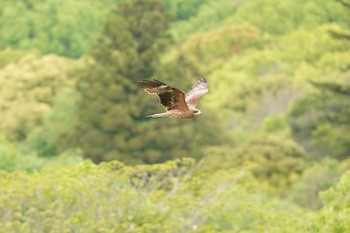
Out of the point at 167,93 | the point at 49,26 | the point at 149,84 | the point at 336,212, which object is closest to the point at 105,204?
the point at 336,212

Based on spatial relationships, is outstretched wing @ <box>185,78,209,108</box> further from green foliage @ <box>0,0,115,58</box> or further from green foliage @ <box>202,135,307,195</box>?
green foliage @ <box>0,0,115,58</box>

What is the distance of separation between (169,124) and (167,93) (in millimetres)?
38387

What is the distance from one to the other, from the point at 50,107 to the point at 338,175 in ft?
54.2

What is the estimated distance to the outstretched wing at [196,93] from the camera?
52.3 feet

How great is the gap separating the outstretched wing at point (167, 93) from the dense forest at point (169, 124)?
24.4ft

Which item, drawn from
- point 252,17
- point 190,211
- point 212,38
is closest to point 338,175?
point 190,211

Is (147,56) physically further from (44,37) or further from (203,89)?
(203,89)

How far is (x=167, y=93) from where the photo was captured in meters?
14.5

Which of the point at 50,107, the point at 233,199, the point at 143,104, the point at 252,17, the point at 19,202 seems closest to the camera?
the point at 19,202

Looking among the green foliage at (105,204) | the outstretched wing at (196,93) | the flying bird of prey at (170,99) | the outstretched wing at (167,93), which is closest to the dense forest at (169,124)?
the green foliage at (105,204)

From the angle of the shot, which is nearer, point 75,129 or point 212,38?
point 75,129

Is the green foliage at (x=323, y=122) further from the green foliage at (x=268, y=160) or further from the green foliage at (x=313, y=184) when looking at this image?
the green foliage at (x=313, y=184)

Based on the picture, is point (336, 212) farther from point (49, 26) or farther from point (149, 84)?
point (49, 26)

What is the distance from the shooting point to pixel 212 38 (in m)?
81.6
